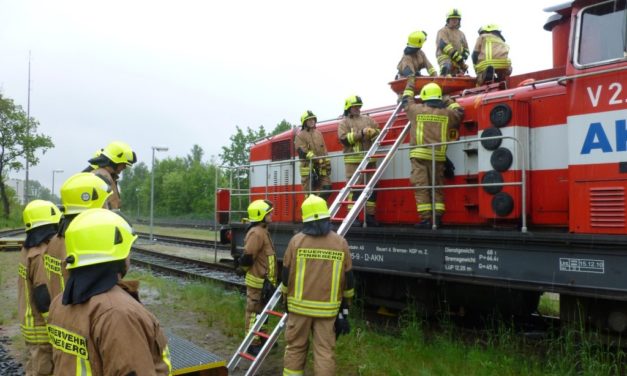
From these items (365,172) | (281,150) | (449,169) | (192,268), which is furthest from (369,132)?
(192,268)

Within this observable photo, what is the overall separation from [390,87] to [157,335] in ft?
21.1

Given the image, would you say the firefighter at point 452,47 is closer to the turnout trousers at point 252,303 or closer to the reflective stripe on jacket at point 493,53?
the reflective stripe on jacket at point 493,53

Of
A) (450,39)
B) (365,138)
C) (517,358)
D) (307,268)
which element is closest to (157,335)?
(307,268)

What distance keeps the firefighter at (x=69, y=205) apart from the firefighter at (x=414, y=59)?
5372 millimetres

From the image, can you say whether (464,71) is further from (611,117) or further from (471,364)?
(471,364)

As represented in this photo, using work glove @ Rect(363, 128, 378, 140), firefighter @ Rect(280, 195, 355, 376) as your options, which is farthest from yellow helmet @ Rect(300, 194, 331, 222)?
work glove @ Rect(363, 128, 378, 140)

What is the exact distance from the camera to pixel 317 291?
4.68 m

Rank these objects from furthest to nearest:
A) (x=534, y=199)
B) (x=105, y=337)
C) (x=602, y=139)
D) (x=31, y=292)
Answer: (x=534, y=199) → (x=602, y=139) → (x=31, y=292) → (x=105, y=337)

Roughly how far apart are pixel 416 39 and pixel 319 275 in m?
4.96

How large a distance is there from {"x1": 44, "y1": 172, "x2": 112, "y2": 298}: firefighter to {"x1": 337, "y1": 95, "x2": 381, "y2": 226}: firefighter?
4351mm

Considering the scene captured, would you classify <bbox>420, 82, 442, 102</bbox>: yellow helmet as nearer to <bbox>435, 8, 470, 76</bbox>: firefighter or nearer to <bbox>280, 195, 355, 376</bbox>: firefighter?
<bbox>435, 8, 470, 76</bbox>: firefighter

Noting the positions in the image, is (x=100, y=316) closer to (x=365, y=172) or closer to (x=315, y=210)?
(x=315, y=210)

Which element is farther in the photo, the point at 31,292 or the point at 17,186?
the point at 17,186

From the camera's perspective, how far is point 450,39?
841cm
